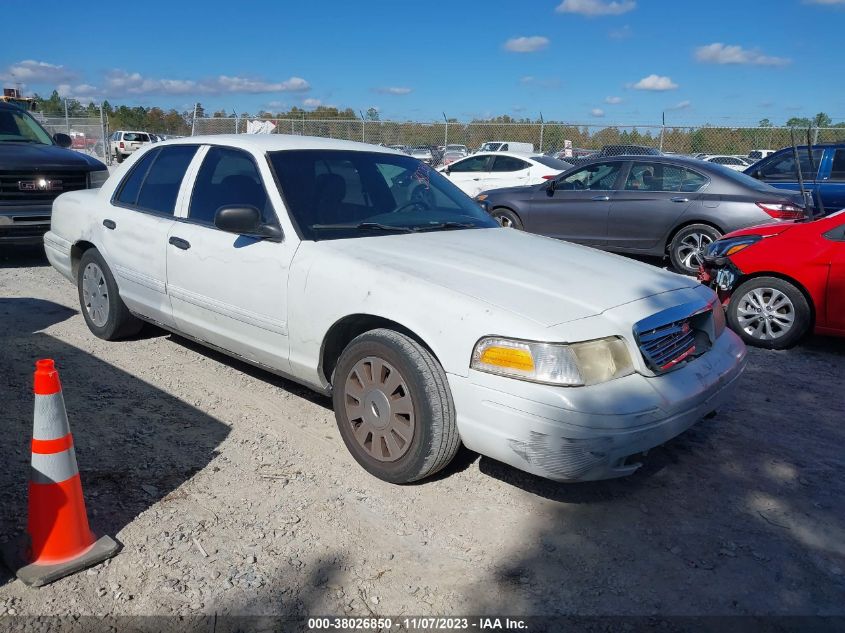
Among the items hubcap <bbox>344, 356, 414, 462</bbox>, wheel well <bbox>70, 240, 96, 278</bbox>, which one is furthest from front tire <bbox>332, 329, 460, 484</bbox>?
wheel well <bbox>70, 240, 96, 278</bbox>

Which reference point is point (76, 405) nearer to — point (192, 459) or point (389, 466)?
point (192, 459)

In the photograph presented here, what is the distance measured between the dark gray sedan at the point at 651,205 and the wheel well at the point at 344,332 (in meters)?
6.29

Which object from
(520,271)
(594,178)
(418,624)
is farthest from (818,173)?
(418,624)

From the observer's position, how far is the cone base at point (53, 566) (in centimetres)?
264

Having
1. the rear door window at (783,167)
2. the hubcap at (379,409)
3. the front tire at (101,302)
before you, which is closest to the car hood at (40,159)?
the front tire at (101,302)

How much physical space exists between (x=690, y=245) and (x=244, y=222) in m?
6.94

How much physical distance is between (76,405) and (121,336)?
51.4 inches

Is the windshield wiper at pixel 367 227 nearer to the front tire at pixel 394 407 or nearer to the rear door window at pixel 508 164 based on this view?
the front tire at pixel 394 407

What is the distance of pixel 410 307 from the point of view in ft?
10.8

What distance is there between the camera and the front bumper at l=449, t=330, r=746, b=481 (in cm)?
290

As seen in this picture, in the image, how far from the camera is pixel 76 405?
14.1 feet

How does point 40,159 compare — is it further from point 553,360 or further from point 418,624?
point 418,624

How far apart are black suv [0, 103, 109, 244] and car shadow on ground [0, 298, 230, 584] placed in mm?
3161

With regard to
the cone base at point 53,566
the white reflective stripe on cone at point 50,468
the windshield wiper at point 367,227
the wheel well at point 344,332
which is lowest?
the cone base at point 53,566
